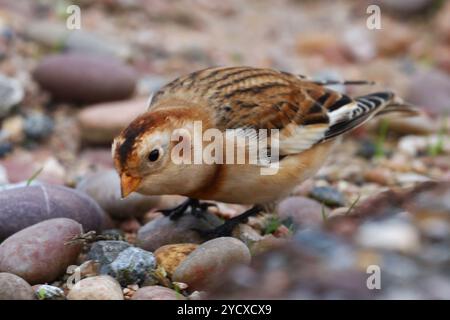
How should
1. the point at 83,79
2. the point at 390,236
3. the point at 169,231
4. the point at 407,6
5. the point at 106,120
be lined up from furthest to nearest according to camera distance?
the point at 407,6 → the point at 83,79 → the point at 106,120 → the point at 169,231 → the point at 390,236

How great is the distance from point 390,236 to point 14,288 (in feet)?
4.58

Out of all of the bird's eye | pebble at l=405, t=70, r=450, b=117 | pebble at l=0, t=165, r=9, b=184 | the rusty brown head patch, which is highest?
pebble at l=405, t=70, r=450, b=117

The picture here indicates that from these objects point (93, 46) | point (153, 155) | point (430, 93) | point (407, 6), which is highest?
point (407, 6)

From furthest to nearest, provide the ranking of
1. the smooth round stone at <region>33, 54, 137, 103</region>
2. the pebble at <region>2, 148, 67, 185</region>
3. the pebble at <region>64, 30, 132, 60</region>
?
the pebble at <region>64, 30, 132, 60</region>, the smooth round stone at <region>33, 54, 137, 103</region>, the pebble at <region>2, 148, 67, 185</region>

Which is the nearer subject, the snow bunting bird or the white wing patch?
the snow bunting bird

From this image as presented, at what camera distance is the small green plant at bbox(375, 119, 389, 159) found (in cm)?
567

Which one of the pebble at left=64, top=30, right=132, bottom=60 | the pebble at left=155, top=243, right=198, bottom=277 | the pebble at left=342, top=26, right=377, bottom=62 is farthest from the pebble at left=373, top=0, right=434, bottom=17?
the pebble at left=155, top=243, right=198, bottom=277

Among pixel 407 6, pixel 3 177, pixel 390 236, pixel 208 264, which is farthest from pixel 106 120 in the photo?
pixel 407 6

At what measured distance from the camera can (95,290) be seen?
315cm

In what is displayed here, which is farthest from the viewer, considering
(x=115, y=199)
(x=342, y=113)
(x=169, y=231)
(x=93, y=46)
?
(x=93, y=46)

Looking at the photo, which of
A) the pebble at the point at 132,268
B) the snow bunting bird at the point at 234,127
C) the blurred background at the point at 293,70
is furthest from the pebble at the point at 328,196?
the pebble at the point at 132,268

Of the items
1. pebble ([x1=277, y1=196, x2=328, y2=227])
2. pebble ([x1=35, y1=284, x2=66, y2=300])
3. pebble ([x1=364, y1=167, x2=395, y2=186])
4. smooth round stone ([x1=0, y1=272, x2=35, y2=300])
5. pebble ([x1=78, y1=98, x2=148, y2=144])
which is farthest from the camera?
pebble ([x1=78, y1=98, x2=148, y2=144])

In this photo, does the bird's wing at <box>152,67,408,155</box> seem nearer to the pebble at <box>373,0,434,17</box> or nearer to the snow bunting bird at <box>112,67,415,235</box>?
the snow bunting bird at <box>112,67,415,235</box>

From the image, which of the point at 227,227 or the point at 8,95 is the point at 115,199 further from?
the point at 8,95
